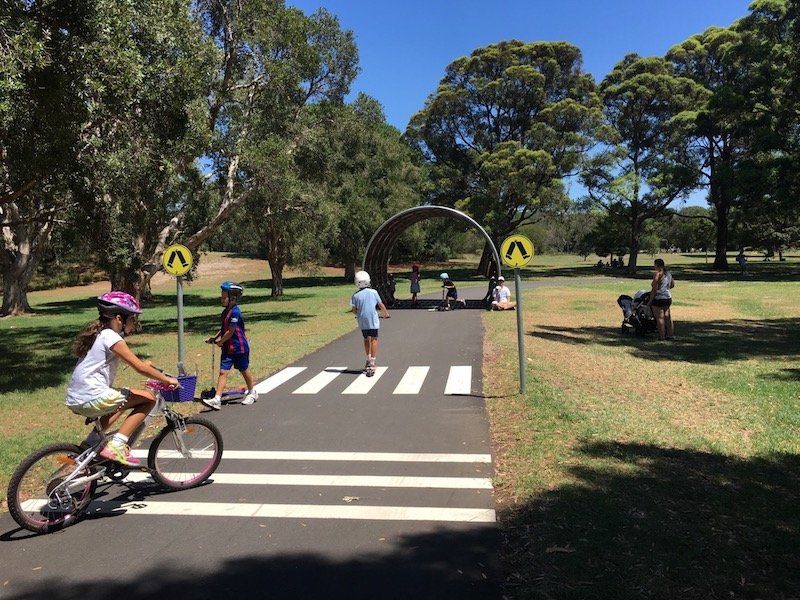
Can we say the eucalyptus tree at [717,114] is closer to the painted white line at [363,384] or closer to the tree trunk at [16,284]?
the painted white line at [363,384]

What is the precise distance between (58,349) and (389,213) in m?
28.9

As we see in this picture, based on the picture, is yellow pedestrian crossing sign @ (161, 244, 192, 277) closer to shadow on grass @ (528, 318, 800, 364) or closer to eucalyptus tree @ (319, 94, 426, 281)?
shadow on grass @ (528, 318, 800, 364)

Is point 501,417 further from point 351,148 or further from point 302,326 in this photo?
point 351,148

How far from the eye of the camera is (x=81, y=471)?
4.46 m

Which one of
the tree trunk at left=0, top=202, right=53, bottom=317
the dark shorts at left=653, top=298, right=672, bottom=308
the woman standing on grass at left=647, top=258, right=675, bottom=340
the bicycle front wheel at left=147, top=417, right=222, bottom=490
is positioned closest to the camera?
the bicycle front wheel at left=147, top=417, right=222, bottom=490

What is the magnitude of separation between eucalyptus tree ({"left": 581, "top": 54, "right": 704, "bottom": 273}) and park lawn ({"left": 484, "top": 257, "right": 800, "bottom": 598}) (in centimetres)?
3606

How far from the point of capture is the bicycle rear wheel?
4.19 metres

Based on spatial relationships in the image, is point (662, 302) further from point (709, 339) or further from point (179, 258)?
point (179, 258)

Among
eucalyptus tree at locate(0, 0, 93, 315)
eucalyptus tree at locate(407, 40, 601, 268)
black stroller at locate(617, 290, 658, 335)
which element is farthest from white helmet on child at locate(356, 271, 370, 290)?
eucalyptus tree at locate(407, 40, 601, 268)

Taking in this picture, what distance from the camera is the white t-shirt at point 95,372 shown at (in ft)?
14.5

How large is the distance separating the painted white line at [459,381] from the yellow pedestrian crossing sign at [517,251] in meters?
2.01

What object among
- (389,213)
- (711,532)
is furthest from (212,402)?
(389,213)

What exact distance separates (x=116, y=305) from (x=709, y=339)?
12789 mm

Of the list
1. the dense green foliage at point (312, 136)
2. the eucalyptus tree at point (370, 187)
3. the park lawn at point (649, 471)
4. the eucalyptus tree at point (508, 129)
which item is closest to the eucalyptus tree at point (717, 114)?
the dense green foliage at point (312, 136)
